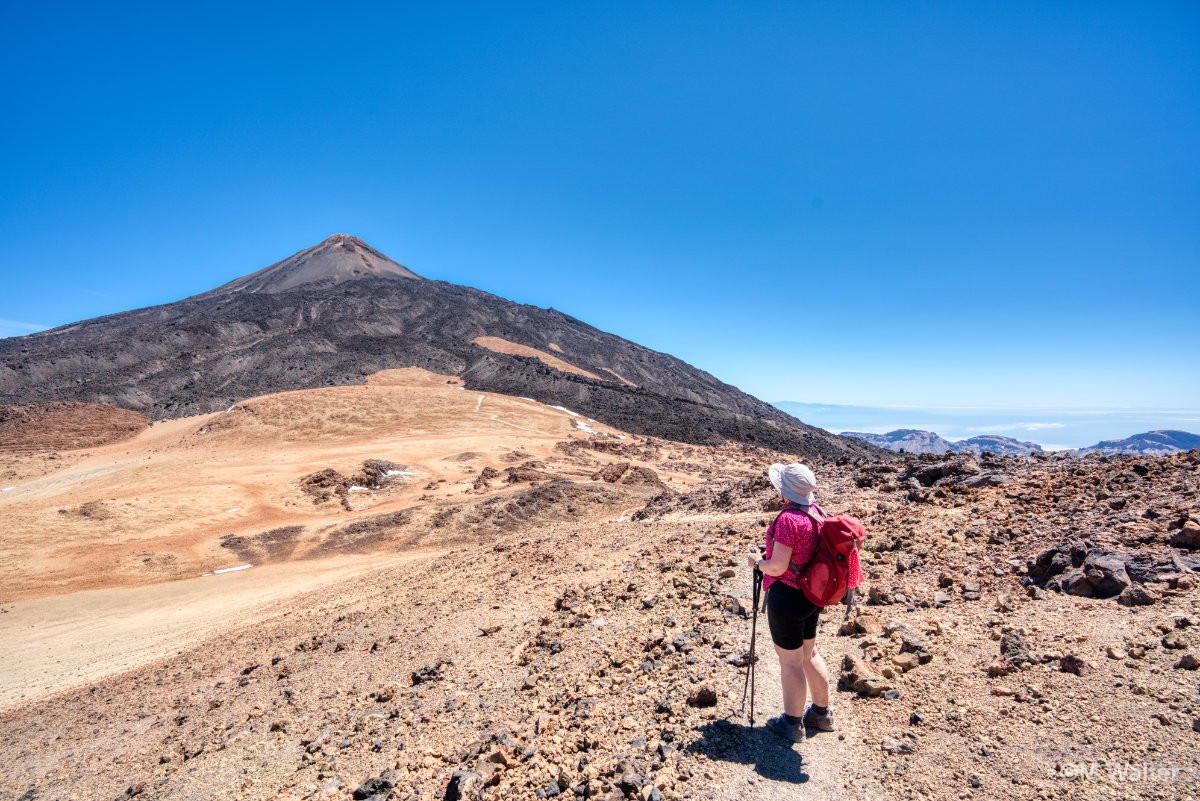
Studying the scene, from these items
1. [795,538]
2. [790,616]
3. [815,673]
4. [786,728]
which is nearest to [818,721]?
[786,728]

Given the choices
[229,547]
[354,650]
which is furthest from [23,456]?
[354,650]

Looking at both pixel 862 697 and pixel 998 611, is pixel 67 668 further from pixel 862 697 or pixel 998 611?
pixel 998 611

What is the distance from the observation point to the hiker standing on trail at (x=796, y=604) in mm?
3924

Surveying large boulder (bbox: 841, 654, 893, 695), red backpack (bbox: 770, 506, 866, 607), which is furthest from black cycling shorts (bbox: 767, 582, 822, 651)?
large boulder (bbox: 841, 654, 893, 695)

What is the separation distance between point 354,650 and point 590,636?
4.06 meters

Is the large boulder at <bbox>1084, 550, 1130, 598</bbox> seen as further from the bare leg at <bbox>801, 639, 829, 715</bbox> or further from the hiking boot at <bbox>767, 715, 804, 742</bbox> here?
the hiking boot at <bbox>767, 715, 804, 742</bbox>

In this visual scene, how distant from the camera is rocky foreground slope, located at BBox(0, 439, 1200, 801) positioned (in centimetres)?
370

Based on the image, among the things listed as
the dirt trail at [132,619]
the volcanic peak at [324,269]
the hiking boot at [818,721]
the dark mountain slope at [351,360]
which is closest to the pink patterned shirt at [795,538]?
the hiking boot at [818,721]

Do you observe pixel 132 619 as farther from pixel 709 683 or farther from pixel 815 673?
pixel 815 673

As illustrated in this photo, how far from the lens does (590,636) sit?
6.64m

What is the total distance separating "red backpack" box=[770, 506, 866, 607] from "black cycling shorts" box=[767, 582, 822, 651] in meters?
0.10

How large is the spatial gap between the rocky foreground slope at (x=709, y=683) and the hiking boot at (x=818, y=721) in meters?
0.09

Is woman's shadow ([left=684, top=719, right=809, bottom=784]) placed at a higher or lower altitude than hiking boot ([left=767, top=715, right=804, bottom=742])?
lower

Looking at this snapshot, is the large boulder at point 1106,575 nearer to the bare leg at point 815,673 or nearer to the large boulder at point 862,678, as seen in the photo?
the large boulder at point 862,678
